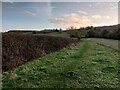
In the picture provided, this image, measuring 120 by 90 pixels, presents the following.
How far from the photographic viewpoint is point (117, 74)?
14633 millimetres

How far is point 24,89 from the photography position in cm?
1056

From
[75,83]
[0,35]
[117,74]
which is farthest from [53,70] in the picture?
[0,35]

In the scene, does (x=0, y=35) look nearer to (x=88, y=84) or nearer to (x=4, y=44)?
(x=4, y=44)

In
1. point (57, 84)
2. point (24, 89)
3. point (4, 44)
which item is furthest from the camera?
point (4, 44)

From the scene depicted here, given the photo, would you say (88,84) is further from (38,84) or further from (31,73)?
(31,73)

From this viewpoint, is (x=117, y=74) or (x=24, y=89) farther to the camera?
(x=117, y=74)

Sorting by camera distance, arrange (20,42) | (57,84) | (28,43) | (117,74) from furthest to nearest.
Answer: (28,43)
(20,42)
(117,74)
(57,84)

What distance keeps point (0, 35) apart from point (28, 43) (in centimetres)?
464

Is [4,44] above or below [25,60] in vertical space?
above

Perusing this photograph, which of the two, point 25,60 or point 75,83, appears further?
point 25,60

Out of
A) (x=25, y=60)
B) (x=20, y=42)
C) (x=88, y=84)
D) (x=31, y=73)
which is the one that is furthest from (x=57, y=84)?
(x=20, y=42)

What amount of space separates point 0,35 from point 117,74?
916 cm

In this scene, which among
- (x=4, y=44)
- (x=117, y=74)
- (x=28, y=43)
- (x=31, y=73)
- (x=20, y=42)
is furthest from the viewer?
(x=28, y=43)

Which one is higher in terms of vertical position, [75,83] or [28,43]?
[28,43]
